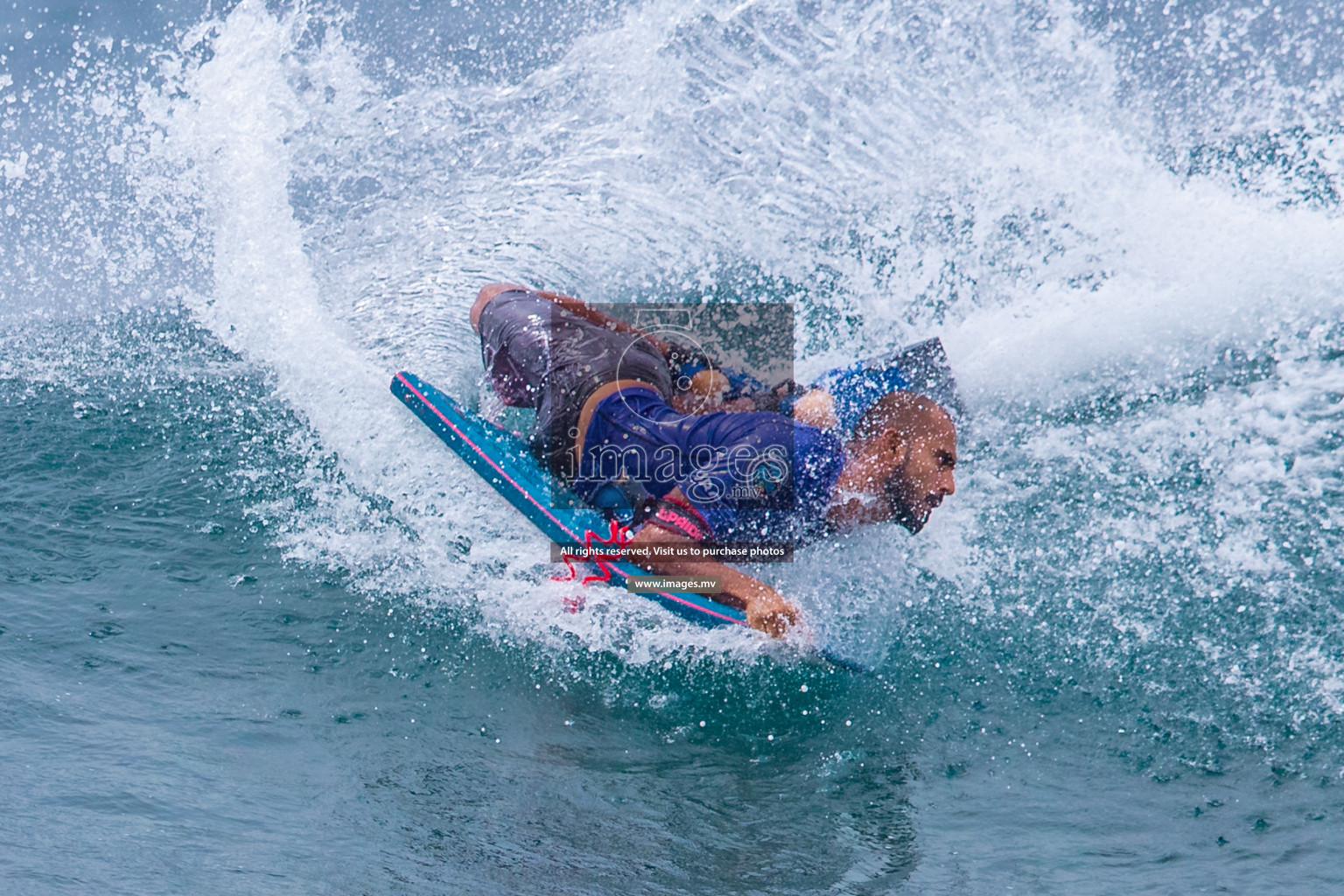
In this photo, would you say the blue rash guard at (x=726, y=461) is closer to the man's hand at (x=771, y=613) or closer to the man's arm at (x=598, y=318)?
the man's hand at (x=771, y=613)

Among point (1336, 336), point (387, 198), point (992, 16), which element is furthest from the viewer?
point (387, 198)

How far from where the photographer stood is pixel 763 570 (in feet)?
14.6

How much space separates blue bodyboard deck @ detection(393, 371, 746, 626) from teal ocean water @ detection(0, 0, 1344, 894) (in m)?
0.13

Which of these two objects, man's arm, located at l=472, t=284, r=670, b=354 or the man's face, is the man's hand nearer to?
the man's face

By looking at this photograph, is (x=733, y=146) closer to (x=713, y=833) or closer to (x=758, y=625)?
(x=758, y=625)

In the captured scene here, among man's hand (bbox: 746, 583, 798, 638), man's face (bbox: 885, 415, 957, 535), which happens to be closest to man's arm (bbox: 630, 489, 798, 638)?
man's hand (bbox: 746, 583, 798, 638)

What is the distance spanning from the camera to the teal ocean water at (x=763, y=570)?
3180mm

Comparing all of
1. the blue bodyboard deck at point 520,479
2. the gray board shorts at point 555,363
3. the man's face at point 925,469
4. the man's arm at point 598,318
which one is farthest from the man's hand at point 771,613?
the man's arm at point 598,318

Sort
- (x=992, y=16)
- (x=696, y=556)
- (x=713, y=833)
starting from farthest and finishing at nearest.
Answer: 1. (x=992, y=16)
2. (x=696, y=556)
3. (x=713, y=833)

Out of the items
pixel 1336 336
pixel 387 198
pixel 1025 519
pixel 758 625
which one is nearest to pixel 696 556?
pixel 758 625

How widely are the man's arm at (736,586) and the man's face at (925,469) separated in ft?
1.89

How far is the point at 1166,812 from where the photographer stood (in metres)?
3.19

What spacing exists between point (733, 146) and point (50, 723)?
4769 millimetres

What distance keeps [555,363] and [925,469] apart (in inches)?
65.8
